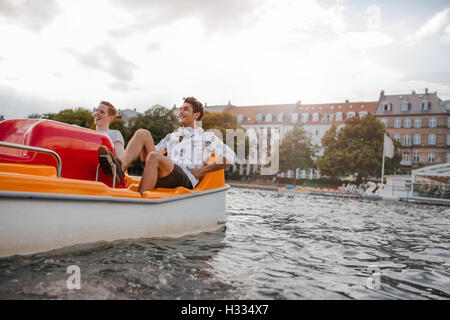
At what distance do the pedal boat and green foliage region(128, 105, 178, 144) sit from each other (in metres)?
36.0

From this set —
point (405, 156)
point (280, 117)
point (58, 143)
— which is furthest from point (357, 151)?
point (58, 143)

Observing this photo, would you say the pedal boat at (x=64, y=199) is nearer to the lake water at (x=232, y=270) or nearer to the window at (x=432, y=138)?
the lake water at (x=232, y=270)

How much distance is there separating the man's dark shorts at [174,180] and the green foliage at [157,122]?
3535 centimetres

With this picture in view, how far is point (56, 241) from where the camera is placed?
10.1ft

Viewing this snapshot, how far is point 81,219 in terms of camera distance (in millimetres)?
3271

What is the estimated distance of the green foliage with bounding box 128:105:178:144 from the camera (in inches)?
1575

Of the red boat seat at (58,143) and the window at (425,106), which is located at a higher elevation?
the window at (425,106)

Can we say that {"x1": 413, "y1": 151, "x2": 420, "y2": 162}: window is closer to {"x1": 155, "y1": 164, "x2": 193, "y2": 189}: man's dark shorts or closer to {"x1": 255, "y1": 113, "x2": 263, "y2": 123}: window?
{"x1": 255, "y1": 113, "x2": 263, "y2": 123}: window

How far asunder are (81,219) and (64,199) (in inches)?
11.4

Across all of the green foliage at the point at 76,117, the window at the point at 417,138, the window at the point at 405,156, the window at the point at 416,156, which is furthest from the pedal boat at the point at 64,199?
the window at the point at 417,138

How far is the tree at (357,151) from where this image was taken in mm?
38125

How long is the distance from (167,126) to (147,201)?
38261 mm

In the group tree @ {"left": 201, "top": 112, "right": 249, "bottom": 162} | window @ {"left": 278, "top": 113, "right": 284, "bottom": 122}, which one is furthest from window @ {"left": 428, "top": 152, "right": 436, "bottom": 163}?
tree @ {"left": 201, "top": 112, "right": 249, "bottom": 162}
